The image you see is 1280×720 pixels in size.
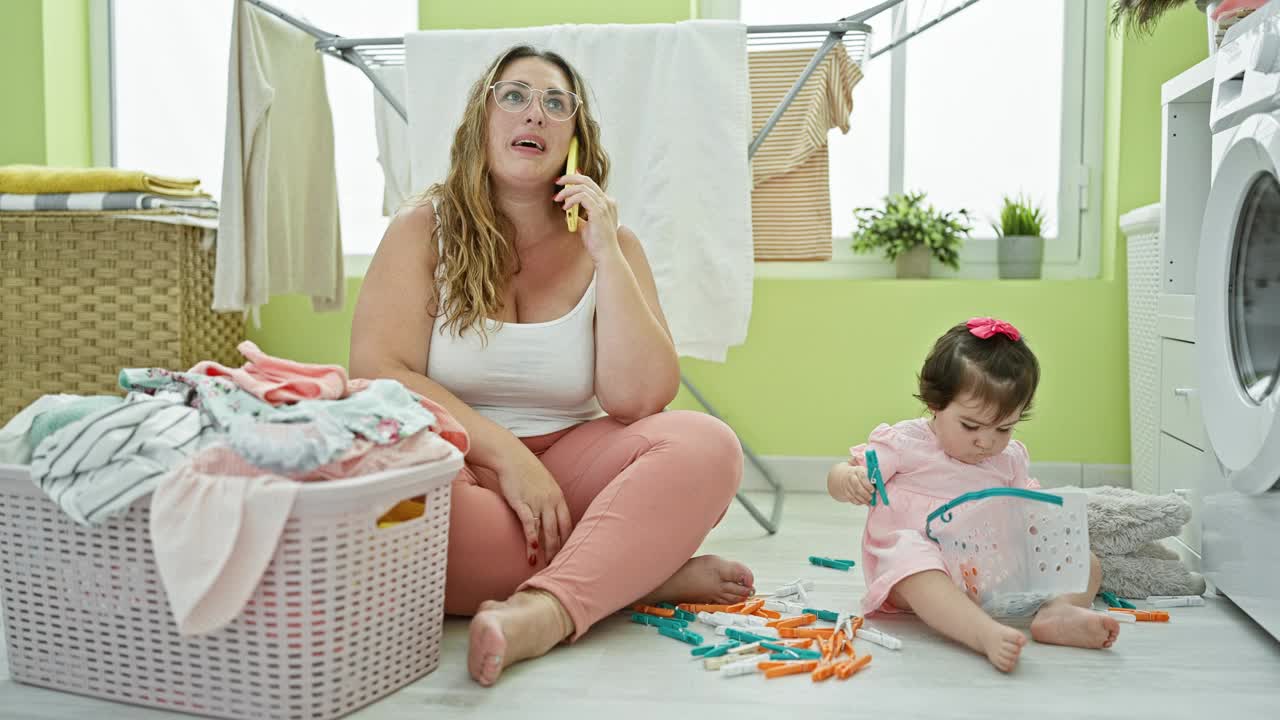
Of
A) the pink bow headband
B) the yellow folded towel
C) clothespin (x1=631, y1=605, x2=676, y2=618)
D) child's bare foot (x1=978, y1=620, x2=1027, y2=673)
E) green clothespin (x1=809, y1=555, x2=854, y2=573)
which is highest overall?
the yellow folded towel

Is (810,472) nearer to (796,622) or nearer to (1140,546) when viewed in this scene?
(1140,546)

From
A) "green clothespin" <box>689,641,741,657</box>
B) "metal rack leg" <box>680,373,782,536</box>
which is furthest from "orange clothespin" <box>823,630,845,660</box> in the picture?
"metal rack leg" <box>680,373,782,536</box>

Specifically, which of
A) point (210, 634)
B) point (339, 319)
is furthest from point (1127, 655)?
point (339, 319)

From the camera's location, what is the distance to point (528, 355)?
59.9 inches

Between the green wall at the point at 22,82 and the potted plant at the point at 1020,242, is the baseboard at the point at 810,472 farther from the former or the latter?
the green wall at the point at 22,82

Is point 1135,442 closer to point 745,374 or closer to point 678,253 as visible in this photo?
point 745,374

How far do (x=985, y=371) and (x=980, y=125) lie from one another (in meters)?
1.47

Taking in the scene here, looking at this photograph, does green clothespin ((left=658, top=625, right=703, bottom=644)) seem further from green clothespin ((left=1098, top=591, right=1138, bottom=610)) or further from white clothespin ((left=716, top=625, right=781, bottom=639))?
green clothespin ((left=1098, top=591, right=1138, bottom=610))

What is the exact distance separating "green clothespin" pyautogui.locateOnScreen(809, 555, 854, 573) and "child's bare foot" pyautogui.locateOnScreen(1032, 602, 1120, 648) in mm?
431

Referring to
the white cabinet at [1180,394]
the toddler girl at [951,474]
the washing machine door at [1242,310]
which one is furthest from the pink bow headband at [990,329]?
the white cabinet at [1180,394]

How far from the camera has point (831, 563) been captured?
5.95 ft

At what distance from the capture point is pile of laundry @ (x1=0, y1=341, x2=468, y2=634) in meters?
1.01

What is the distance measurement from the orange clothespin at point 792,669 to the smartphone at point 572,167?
651 mm

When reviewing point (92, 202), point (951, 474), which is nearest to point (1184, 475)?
point (951, 474)
